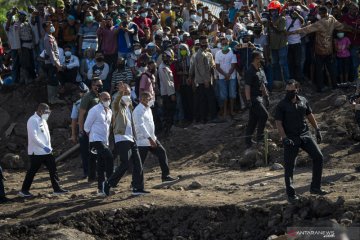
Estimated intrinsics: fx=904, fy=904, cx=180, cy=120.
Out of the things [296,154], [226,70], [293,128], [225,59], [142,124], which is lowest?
[296,154]

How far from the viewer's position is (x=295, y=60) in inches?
878

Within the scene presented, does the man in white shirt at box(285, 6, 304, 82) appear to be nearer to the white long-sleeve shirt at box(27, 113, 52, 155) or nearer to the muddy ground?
the muddy ground

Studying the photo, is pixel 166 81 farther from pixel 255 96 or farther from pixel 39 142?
pixel 39 142

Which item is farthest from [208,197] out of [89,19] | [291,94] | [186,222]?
[89,19]

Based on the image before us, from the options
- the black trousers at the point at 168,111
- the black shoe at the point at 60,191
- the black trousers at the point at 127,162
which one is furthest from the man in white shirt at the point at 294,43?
the black shoe at the point at 60,191

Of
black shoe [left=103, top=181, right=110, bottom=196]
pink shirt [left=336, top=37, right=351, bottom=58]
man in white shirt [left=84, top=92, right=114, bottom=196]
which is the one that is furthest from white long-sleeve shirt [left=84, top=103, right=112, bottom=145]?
pink shirt [left=336, top=37, right=351, bottom=58]

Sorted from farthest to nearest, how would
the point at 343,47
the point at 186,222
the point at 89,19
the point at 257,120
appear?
the point at 89,19
the point at 343,47
the point at 257,120
the point at 186,222

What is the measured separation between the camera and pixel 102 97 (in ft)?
57.3

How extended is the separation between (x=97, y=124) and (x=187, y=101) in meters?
5.33

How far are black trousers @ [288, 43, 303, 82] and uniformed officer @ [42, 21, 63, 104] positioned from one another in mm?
5906

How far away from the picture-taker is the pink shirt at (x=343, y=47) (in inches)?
859

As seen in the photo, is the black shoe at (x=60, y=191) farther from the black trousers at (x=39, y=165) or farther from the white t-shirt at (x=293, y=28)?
the white t-shirt at (x=293, y=28)

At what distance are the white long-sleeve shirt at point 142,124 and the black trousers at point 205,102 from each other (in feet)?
16.3

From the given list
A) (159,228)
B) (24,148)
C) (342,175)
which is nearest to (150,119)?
(159,228)
